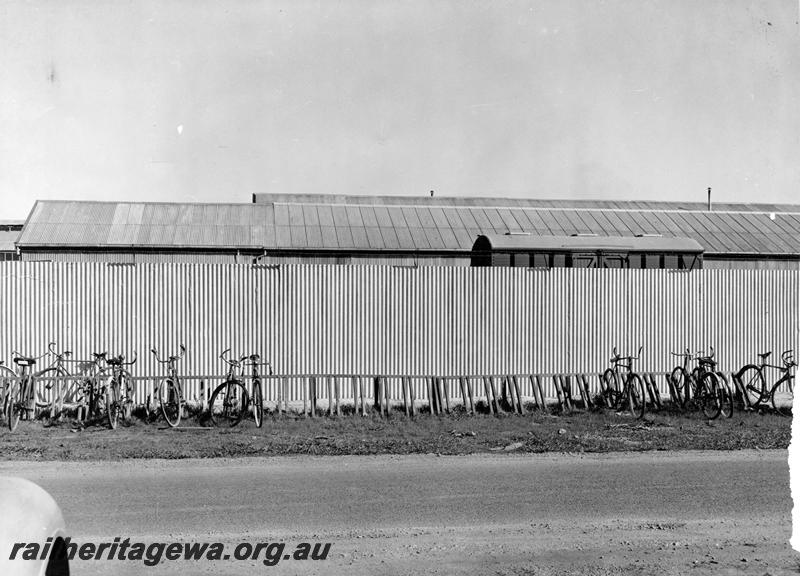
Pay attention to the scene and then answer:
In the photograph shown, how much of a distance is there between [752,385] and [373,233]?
14.8 meters

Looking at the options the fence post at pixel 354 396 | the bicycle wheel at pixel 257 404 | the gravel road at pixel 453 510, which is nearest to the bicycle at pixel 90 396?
the bicycle wheel at pixel 257 404

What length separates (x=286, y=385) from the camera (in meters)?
16.2

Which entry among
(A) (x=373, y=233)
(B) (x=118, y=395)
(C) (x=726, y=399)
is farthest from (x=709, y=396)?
(A) (x=373, y=233)

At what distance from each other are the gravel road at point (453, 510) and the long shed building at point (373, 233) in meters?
13.7

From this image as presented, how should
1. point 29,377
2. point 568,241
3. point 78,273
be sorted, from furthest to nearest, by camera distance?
point 568,241
point 78,273
point 29,377

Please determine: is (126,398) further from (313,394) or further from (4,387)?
(313,394)

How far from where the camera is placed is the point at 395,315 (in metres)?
18.8

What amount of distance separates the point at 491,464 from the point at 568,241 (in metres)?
14.1

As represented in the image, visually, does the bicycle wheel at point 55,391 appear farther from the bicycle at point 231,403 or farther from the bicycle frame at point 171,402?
the bicycle at point 231,403

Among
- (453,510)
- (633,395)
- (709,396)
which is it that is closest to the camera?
(453,510)

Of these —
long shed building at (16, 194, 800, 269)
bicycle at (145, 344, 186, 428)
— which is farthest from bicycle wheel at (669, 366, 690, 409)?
bicycle at (145, 344, 186, 428)

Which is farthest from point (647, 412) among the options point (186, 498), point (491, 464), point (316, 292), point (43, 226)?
point (43, 226)

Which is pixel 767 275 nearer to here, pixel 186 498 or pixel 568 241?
Result: pixel 568 241

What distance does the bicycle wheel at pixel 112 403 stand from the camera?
14.3 meters
